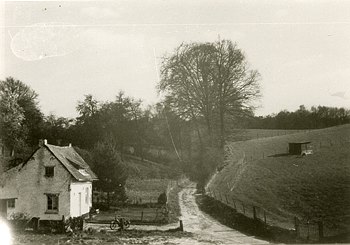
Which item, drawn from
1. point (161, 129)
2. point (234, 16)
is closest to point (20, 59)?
point (234, 16)

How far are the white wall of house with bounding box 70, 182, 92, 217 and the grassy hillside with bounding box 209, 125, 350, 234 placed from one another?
33.9 feet

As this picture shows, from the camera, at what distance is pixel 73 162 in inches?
1071

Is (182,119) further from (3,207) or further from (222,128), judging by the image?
(3,207)

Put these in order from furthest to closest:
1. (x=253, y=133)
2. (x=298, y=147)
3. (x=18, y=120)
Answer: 1. (x=253, y=133)
2. (x=298, y=147)
3. (x=18, y=120)

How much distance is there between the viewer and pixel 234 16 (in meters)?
17.4

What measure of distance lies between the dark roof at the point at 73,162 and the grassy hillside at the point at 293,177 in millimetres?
10442

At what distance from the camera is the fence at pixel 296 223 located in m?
19.2

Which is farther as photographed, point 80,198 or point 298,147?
point 298,147

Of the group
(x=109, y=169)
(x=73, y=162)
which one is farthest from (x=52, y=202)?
(x=109, y=169)

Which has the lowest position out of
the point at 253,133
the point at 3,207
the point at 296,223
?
the point at 296,223

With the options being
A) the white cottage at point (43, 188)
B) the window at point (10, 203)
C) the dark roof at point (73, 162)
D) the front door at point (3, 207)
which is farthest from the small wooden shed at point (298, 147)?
the front door at point (3, 207)

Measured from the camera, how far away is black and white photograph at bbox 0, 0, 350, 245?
56.1ft

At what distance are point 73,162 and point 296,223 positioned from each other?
1534 centimetres

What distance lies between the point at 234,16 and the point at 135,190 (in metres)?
22.8
